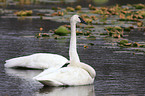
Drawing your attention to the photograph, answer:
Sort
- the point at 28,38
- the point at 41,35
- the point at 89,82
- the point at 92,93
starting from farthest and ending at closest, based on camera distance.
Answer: the point at 41,35, the point at 28,38, the point at 89,82, the point at 92,93

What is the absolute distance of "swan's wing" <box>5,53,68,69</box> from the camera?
613 inches

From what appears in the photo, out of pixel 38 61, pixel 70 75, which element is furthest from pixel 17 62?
pixel 70 75

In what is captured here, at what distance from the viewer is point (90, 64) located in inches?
647

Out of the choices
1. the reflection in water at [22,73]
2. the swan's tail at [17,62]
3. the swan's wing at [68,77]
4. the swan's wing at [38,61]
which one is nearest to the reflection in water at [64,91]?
the swan's wing at [68,77]

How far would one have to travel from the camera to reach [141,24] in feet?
106

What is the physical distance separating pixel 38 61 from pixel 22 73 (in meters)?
0.92

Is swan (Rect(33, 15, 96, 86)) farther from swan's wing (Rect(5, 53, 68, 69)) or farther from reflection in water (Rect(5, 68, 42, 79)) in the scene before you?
swan's wing (Rect(5, 53, 68, 69))

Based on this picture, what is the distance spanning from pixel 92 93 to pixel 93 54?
21.6 feet

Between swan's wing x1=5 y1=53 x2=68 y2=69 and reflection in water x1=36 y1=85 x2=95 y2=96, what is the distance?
2608mm

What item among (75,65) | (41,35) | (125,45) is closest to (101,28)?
(41,35)

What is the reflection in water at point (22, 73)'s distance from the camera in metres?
14.6

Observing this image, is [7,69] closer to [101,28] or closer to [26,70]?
[26,70]

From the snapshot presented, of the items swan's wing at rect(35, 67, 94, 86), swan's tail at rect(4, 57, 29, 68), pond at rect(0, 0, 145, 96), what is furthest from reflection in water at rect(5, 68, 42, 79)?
swan's wing at rect(35, 67, 94, 86)

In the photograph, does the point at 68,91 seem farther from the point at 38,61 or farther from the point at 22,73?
the point at 38,61
